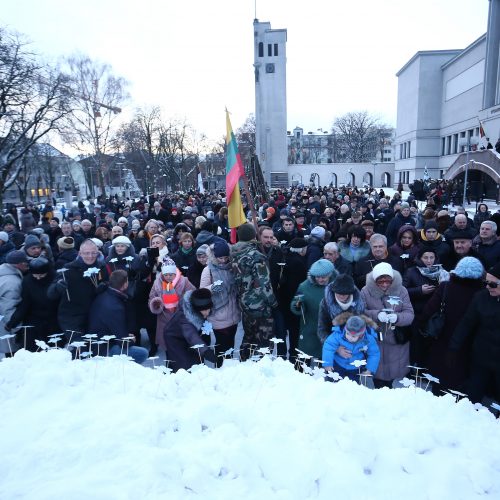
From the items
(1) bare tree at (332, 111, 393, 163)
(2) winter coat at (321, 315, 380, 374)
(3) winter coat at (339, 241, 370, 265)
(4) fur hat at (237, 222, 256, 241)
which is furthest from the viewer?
(1) bare tree at (332, 111, 393, 163)

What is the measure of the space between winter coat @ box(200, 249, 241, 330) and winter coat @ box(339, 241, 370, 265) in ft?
7.05

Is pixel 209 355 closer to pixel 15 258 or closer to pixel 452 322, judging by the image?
Answer: pixel 452 322

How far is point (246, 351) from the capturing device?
4.64 metres

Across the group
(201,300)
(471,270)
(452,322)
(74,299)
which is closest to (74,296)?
(74,299)

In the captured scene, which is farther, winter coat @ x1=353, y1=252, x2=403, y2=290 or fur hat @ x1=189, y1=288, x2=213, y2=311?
winter coat @ x1=353, y1=252, x2=403, y2=290

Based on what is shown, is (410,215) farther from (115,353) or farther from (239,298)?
(115,353)

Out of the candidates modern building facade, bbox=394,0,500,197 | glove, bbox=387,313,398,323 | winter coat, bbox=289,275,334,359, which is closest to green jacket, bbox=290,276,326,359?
winter coat, bbox=289,275,334,359

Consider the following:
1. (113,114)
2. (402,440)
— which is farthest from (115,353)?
(113,114)

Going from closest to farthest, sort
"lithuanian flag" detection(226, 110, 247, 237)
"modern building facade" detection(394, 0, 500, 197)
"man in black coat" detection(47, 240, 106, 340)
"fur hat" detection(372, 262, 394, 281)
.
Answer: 1. "fur hat" detection(372, 262, 394, 281)
2. "man in black coat" detection(47, 240, 106, 340)
3. "lithuanian flag" detection(226, 110, 247, 237)
4. "modern building facade" detection(394, 0, 500, 197)

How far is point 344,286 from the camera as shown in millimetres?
3734

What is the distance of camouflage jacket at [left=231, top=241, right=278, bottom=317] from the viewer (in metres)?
4.31

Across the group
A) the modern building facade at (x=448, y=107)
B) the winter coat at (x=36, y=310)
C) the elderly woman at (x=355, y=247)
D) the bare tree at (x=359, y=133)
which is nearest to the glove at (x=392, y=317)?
the elderly woman at (x=355, y=247)

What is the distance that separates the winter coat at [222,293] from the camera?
4508mm

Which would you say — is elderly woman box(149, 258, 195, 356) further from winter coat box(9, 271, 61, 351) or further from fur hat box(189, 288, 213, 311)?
winter coat box(9, 271, 61, 351)
